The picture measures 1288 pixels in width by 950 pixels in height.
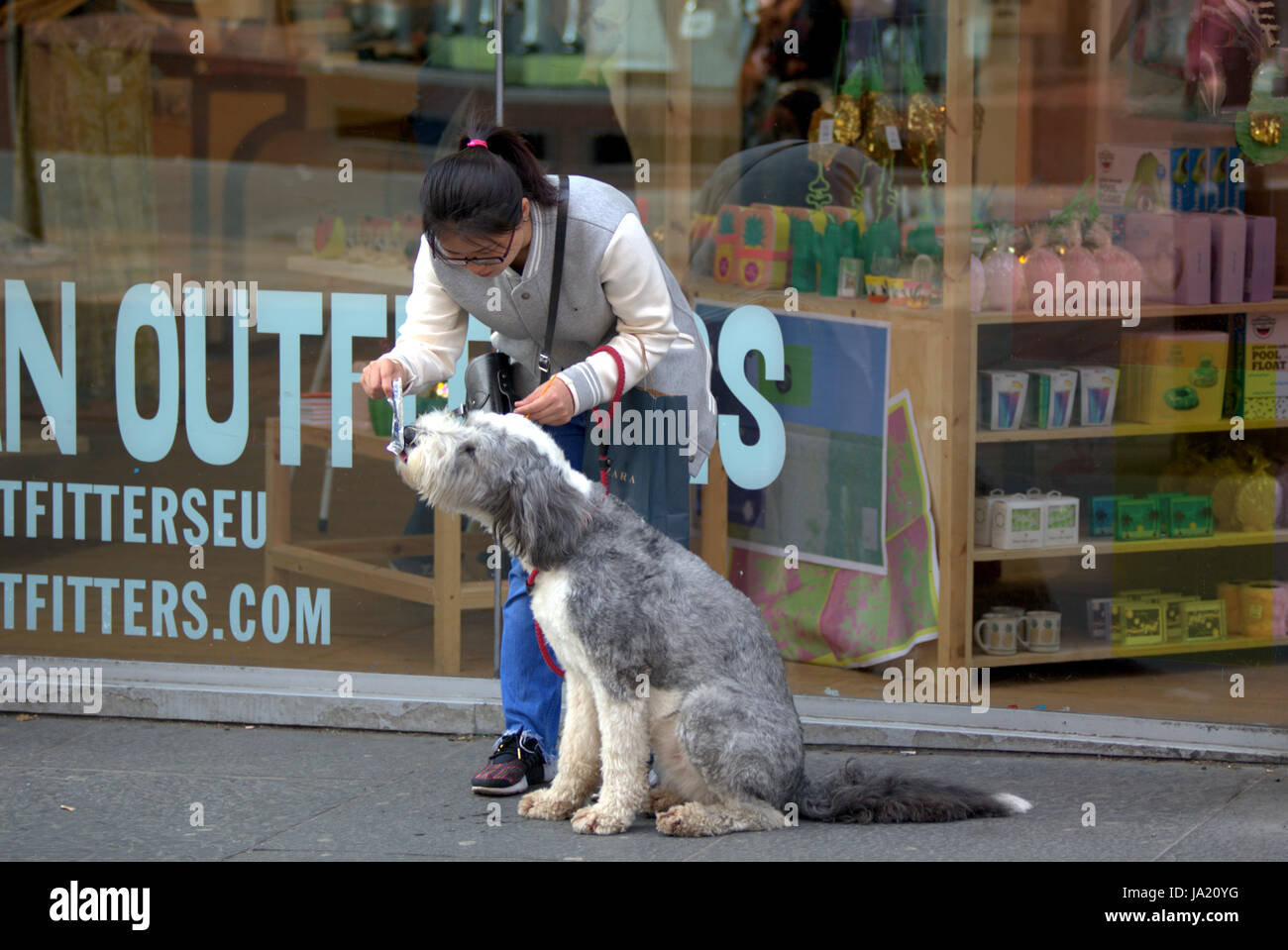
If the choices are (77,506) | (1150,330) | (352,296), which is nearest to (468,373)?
(352,296)

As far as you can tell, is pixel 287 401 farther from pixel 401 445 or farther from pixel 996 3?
pixel 996 3

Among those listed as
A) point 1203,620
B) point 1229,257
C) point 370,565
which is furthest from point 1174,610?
point 370,565

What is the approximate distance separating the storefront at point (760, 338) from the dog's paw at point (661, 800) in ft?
3.77

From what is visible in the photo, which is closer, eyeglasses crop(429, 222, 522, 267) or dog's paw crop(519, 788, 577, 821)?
eyeglasses crop(429, 222, 522, 267)

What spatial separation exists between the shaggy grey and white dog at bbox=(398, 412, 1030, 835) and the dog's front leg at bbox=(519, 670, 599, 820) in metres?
0.02

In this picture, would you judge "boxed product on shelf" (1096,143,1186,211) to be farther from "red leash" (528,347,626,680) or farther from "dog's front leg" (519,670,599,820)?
"dog's front leg" (519,670,599,820)

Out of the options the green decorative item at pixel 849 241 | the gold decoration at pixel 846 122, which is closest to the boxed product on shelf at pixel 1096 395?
the green decorative item at pixel 849 241

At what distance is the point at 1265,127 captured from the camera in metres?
5.69

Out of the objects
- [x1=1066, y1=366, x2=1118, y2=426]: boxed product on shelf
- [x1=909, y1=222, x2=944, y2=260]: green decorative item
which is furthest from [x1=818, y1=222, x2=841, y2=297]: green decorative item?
[x1=1066, y1=366, x2=1118, y2=426]: boxed product on shelf

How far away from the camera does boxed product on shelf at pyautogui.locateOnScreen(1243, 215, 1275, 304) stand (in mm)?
5762

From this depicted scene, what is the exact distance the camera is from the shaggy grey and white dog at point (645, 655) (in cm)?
421

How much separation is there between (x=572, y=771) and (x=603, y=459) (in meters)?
0.92

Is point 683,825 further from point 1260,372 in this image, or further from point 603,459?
point 1260,372

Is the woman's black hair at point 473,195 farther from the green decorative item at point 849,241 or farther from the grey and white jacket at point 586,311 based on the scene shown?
the green decorative item at point 849,241
